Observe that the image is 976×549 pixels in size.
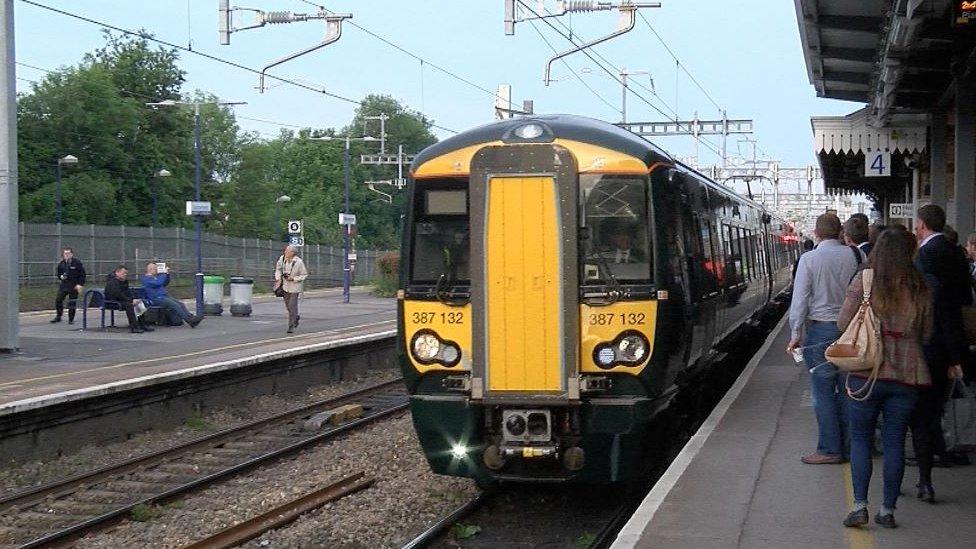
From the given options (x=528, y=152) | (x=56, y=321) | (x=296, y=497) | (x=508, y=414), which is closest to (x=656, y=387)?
(x=508, y=414)

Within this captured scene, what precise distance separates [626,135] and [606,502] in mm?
2907

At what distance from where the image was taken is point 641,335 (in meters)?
8.45

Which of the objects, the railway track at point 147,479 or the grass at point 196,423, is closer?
the railway track at point 147,479

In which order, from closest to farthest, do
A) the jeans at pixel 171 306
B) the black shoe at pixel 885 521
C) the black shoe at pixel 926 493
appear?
the black shoe at pixel 885 521 < the black shoe at pixel 926 493 < the jeans at pixel 171 306

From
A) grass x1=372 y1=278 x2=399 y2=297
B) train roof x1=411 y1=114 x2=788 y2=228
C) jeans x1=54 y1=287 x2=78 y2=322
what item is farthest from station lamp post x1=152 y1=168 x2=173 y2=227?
train roof x1=411 y1=114 x2=788 y2=228

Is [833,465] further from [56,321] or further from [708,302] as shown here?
[56,321]

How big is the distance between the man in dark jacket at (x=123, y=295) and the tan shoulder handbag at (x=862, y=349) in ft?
59.6

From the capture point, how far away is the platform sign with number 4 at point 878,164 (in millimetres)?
22052

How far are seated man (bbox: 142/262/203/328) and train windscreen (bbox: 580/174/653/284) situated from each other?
54.5 ft

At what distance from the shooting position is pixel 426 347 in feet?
28.6

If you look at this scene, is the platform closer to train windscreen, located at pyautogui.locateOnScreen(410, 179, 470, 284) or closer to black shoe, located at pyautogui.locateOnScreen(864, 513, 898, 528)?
black shoe, located at pyautogui.locateOnScreen(864, 513, 898, 528)

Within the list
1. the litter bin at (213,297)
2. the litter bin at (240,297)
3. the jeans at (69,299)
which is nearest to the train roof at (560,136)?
the jeans at (69,299)

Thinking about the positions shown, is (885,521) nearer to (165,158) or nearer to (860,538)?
(860,538)

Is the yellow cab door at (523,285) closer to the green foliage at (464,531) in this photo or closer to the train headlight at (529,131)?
the train headlight at (529,131)
